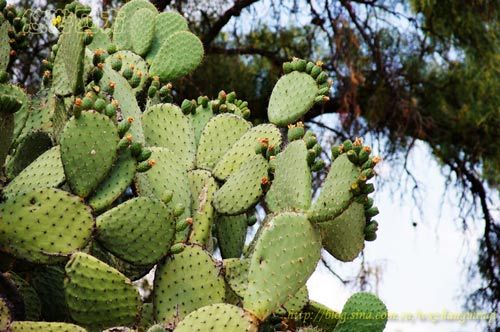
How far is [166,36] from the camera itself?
3217mm

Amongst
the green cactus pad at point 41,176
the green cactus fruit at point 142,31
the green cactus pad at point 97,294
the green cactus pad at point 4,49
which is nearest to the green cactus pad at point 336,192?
the green cactus pad at point 97,294

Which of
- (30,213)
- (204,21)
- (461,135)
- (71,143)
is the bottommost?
(30,213)

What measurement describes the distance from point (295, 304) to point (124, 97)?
2.35 feet

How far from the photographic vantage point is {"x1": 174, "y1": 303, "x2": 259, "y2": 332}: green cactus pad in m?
2.12

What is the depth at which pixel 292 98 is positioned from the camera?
2.75 m

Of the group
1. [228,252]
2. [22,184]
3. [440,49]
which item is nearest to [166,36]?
[228,252]

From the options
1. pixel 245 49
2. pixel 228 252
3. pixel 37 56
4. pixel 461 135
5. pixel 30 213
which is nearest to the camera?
pixel 30 213

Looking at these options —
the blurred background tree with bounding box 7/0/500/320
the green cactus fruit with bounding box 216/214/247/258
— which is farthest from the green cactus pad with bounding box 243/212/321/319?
the blurred background tree with bounding box 7/0/500/320

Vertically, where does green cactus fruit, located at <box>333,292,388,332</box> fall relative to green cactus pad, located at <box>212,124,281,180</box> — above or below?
below

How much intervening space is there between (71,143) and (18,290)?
1.21 feet

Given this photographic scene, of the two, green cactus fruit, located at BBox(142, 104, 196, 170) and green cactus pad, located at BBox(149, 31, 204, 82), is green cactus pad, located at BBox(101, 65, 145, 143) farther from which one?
green cactus pad, located at BBox(149, 31, 204, 82)

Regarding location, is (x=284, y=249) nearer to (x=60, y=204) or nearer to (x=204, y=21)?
(x=60, y=204)

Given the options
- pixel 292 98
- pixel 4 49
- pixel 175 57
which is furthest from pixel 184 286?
pixel 175 57

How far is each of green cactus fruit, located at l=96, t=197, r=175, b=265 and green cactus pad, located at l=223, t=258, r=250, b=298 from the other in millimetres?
213
